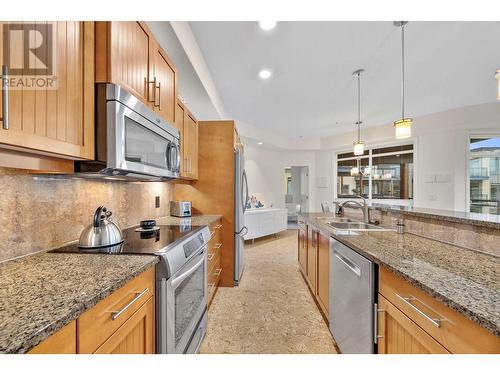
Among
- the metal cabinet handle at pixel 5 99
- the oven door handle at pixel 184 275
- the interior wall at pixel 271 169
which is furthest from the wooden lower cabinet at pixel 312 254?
the interior wall at pixel 271 169

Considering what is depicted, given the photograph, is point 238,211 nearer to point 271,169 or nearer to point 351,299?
point 351,299

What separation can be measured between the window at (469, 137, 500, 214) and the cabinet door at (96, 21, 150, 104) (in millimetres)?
5753

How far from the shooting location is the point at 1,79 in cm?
69

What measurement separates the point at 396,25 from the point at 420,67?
1.10 metres

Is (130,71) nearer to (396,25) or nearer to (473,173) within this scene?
(396,25)

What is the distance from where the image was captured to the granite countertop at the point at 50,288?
0.52 metres

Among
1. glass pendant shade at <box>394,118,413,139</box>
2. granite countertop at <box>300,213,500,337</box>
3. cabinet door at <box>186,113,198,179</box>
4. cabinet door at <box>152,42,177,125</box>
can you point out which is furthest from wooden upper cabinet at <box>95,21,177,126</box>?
glass pendant shade at <box>394,118,413,139</box>

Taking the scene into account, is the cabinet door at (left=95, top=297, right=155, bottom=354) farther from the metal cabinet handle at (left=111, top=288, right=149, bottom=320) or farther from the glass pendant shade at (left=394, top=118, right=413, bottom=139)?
the glass pendant shade at (left=394, top=118, right=413, bottom=139)

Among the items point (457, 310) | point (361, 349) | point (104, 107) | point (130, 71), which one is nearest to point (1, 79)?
point (104, 107)

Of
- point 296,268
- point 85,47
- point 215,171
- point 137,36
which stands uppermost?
point 137,36

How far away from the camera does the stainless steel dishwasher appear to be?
1.21 m

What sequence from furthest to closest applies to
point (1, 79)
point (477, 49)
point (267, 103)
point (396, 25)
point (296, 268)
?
point (267, 103), point (296, 268), point (477, 49), point (396, 25), point (1, 79)

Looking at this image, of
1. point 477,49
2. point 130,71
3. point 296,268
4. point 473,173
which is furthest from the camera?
point 473,173

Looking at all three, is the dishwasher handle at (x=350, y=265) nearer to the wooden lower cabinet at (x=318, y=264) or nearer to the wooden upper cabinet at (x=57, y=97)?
the wooden lower cabinet at (x=318, y=264)
